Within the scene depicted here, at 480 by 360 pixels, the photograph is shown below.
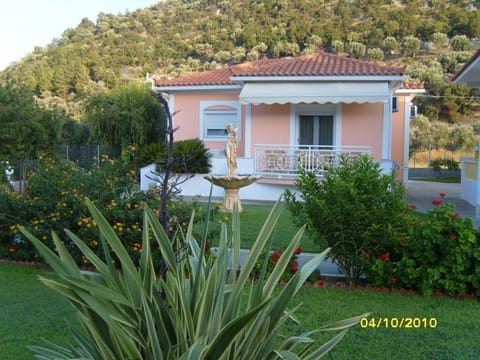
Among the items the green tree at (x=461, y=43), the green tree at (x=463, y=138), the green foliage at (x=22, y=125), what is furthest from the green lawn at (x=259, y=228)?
the green tree at (x=461, y=43)

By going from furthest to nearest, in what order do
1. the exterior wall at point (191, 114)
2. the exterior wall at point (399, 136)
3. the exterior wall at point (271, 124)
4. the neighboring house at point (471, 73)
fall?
the exterior wall at point (399, 136) < the exterior wall at point (191, 114) < the exterior wall at point (271, 124) < the neighboring house at point (471, 73)

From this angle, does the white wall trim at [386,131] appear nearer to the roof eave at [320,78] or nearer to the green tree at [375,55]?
the roof eave at [320,78]

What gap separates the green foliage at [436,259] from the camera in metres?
6.03

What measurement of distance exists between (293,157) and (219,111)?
4306mm

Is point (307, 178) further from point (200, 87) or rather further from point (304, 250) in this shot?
point (200, 87)

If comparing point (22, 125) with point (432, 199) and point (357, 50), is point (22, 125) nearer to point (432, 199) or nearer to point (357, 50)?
point (432, 199)

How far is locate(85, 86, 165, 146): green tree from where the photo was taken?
73.9ft

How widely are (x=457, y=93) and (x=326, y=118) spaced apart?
32281mm

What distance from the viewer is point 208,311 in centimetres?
264

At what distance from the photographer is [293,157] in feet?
58.9

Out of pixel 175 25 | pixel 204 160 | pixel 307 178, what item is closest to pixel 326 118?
pixel 204 160

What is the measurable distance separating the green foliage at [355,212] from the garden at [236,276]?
0.05ft

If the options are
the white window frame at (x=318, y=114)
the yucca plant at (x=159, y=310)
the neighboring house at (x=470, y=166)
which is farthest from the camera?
the white window frame at (x=318, y=114)

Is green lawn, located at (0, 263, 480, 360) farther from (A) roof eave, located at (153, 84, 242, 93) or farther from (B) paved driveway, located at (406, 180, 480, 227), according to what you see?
(A) roof eave, located at (153, 84, 242, 93)
